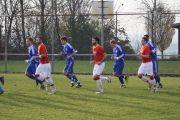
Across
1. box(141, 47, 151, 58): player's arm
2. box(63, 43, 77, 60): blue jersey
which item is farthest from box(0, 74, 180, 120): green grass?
box(63, 43, 77, 60): blue jersey

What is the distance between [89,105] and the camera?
14438 millimetres

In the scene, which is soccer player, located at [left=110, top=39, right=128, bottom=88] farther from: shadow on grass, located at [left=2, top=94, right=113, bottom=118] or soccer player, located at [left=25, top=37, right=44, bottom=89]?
shadow on grass, located at [left=2, top=94, right=113, bottom=118]

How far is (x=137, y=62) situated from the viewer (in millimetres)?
34906

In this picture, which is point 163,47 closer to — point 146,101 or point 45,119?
point 146,101

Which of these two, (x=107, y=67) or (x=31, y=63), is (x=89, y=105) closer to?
(x=31, y=63)

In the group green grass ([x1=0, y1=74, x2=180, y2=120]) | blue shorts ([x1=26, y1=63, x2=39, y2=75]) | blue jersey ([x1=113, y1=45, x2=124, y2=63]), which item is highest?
blue jersey ([x1=113, y1=45, x2=124, y2=63])

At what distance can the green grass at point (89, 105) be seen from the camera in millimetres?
12273

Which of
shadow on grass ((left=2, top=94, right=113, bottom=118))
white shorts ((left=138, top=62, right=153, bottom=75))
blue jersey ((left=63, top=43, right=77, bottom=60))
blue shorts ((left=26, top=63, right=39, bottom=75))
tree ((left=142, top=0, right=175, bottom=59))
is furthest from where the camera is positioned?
tree ((left=142, top=0, right=175, bottom=59))

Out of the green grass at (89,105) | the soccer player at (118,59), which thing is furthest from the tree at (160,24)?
the green grass at (89,105)

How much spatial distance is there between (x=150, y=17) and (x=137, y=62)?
15.3 feet

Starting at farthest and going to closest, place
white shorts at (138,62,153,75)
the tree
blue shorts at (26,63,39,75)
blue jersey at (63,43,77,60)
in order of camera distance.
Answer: the tree, blue jersey at (63,43,77,60), blue shorts at (26,63,39,75), white shorts at (138,62,153,75)

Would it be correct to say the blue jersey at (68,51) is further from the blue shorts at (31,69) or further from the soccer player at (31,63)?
the blue shorts at (31,69)

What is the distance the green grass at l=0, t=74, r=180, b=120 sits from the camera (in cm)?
1227

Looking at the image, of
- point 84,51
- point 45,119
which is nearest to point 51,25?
point 84,51
